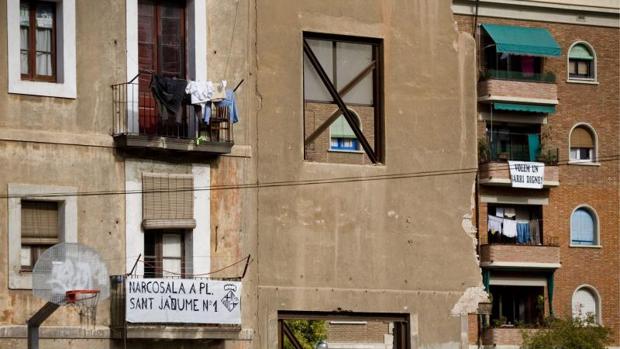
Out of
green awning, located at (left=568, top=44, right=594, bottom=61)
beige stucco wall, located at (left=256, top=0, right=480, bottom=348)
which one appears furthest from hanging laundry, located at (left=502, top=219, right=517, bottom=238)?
beige stucco wall, located at (left=256, top=0, right=480, bottom=348)

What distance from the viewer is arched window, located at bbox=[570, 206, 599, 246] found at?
73.4 metres

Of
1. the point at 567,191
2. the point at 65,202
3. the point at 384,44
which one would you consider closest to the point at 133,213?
the point at 65,202

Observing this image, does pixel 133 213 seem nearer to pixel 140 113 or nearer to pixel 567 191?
pixel 140 113

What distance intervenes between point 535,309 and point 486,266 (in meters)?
3.42

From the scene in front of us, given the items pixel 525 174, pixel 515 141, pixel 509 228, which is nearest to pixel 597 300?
pixel 509 228

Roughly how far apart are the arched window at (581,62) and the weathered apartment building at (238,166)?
39.1m

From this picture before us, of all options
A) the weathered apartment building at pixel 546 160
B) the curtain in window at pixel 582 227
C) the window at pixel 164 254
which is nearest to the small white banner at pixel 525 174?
the weathered apartment building at pixel 546 160

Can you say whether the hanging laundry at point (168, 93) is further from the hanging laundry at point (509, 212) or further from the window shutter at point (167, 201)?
the hanging laundry at point (509, 212)

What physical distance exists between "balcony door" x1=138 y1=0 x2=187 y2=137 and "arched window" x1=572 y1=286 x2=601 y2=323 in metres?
42.6

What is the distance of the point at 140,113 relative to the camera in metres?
31.4

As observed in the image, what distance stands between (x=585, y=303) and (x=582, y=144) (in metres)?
6.62

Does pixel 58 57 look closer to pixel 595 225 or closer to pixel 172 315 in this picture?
pixel 172 315

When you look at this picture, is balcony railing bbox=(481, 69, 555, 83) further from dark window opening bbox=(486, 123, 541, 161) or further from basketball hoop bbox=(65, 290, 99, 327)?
basketball hoop bbox=(65, 290, 99, 327)

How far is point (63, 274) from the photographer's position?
2722cm
